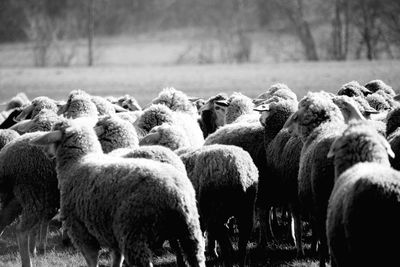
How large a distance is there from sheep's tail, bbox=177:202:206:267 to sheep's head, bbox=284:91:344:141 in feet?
7.13

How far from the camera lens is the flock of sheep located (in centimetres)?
524

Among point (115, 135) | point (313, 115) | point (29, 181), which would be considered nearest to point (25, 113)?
point (115, 135)

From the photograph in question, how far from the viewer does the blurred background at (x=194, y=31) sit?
4547cm

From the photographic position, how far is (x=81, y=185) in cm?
616

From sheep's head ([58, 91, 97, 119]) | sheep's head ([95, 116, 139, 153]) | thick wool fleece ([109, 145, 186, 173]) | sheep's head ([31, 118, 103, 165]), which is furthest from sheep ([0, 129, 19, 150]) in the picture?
thick wool fleece ([109, 145, 186, 173])

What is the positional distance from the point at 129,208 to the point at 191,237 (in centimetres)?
56

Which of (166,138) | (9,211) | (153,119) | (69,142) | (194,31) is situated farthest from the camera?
(194,31)

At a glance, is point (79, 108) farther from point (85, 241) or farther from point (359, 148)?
point (359, 148)

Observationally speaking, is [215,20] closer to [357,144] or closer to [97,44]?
[97,44]

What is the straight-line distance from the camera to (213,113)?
11.7m

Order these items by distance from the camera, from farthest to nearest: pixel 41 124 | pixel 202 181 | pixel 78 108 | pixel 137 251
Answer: pixel 78 108 → pixel 41 124 → pixel 202 181 → pixel 137 251

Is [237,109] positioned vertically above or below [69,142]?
below

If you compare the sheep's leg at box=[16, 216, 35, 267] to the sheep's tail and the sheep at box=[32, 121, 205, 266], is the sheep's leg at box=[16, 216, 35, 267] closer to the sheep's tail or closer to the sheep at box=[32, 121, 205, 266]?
the sheep at box=[32, 121, 205, 266]

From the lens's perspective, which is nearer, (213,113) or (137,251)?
(137,251)
